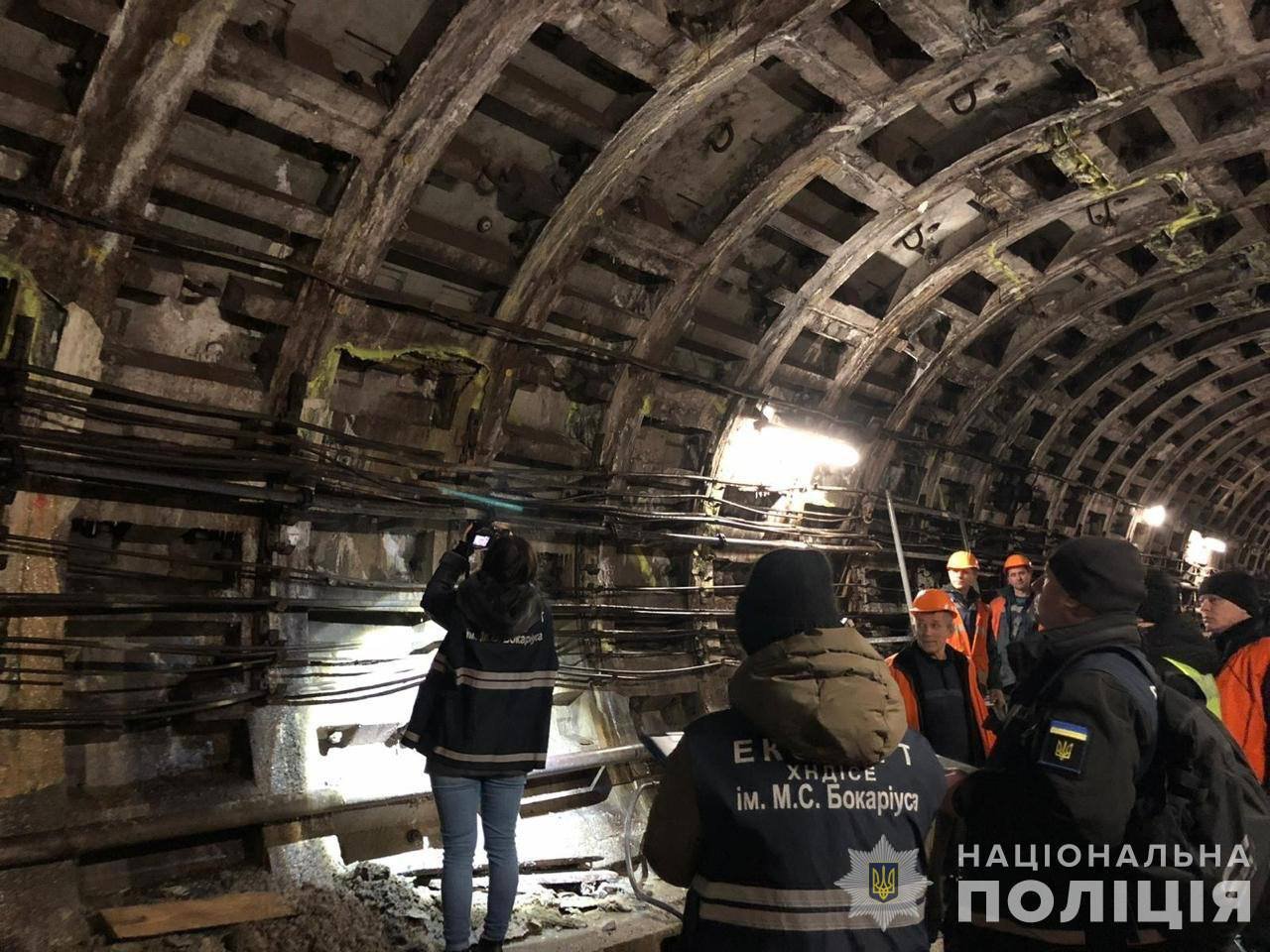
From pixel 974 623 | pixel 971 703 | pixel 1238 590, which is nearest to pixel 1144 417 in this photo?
pixel 974 623

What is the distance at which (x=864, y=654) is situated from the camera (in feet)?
6.33

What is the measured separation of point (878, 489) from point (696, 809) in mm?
8531

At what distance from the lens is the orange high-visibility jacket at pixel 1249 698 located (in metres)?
3.82

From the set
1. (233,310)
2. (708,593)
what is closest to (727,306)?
(708,593)

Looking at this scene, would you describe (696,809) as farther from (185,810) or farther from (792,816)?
(185,810)

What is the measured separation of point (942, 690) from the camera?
4.37 metres

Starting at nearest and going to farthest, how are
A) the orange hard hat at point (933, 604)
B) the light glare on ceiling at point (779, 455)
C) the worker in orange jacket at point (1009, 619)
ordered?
the orange hard hat at point (933, 604) < the worker in orange jacket at point (1009, 619) < the light glare on ceiling at point (779, 455)

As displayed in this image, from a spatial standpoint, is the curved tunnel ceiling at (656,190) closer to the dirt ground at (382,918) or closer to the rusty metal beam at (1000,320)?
the rusty metal beam at (1000,320)

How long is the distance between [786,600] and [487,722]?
223 centimetres

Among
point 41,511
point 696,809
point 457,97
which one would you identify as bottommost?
point 696,809

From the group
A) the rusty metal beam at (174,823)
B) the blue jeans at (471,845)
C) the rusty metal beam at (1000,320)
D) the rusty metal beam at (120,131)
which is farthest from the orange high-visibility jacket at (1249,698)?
the rusty metal beam at (120,131)

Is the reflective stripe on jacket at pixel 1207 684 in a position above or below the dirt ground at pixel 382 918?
above

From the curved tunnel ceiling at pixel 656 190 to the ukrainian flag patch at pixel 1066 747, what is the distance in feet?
14.9

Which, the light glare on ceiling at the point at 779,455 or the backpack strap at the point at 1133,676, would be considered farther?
the light glare on ceiling at the point at 779,455
